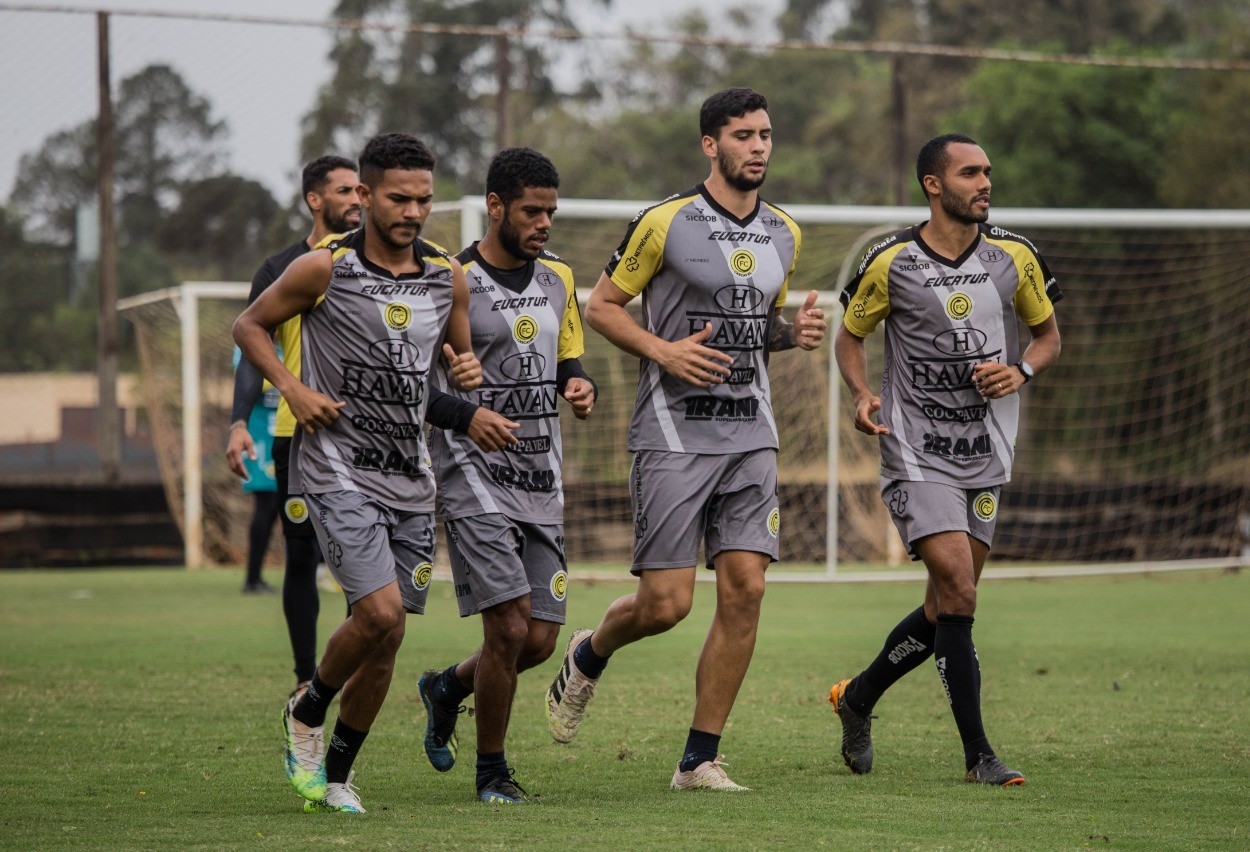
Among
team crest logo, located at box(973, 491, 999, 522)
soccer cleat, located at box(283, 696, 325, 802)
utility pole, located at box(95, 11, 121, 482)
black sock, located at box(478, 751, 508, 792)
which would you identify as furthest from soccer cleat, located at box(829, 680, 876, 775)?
utility pole, located at box(95, 11, 121, 482)

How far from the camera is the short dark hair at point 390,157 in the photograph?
5.08 metres

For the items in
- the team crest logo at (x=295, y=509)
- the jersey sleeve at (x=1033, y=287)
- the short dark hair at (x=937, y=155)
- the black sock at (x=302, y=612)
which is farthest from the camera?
the black sock at (x=302, y=612)

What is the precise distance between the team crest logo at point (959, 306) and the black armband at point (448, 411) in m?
1.89

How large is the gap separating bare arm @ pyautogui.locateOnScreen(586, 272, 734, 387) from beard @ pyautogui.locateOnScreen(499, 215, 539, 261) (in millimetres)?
317

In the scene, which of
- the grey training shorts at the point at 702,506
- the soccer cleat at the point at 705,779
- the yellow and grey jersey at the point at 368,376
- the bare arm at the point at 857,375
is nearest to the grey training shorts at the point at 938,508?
the bare arm at the point at 857,375

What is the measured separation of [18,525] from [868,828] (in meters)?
15.4

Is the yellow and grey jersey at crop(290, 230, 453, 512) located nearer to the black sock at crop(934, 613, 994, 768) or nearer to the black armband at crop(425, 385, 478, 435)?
the black armband at crop(425, 385, 478, 435)

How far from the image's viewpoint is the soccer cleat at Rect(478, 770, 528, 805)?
5.13 metres

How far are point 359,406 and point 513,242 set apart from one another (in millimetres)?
879

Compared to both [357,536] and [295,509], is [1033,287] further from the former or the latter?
[295,509]

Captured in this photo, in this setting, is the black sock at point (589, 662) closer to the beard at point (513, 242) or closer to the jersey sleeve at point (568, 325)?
the jersey sleeve at point (568, 325)

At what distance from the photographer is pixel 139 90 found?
1938 centimetres

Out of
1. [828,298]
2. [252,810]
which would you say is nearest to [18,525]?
[828,298]

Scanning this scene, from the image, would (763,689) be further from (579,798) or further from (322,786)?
(322,786)
